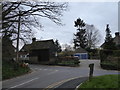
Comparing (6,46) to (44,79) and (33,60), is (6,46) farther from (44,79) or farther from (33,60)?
(33,60)

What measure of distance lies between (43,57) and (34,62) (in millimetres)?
2932

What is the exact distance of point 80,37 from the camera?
81.4 metres

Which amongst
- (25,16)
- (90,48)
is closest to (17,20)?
(25,16)

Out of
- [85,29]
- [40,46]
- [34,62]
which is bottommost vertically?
Answer: [34,62]

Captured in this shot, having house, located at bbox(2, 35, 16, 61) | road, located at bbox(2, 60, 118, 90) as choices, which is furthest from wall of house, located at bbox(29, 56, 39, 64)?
road, located at bbox(2, 60, 118, 90)

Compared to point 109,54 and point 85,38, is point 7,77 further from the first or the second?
point 85,38

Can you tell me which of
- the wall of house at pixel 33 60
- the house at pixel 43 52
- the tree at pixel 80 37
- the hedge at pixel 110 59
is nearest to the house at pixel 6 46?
the hedge at pixel 110 59

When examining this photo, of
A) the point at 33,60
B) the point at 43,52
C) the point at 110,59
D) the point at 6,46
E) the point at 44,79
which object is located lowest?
the point at 44,79

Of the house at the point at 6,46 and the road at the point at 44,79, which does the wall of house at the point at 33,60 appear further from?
the road at the point at 44,79

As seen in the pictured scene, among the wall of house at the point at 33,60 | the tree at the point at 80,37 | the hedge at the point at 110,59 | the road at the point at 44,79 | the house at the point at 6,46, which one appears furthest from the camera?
the tree at the point at 80,37

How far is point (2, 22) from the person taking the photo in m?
19.2

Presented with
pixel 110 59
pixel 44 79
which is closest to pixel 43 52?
pixel 110 59

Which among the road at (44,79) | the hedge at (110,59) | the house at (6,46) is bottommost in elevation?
the road at (44,79)

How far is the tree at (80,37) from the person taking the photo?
8138 cm
